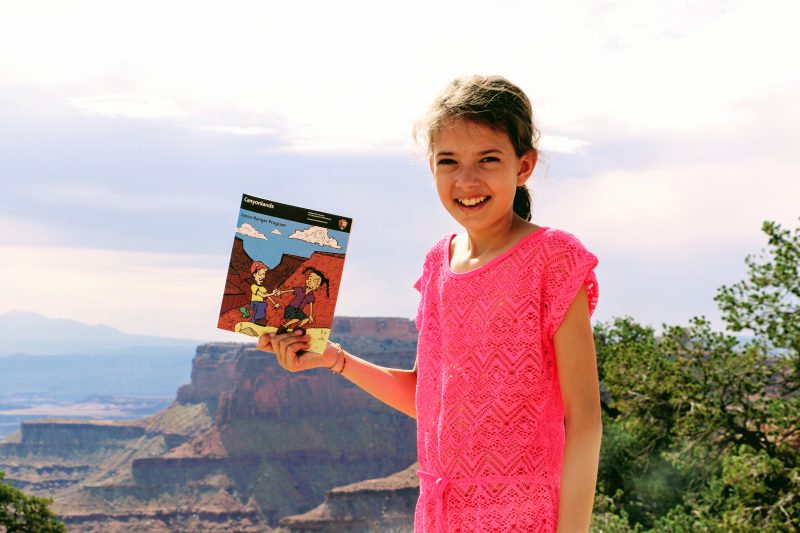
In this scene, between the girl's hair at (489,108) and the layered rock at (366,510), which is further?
the layered rock at (366,510)

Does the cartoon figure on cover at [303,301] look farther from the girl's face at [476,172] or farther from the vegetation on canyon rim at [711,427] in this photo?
the vegetation on canyon rim at [711,427]

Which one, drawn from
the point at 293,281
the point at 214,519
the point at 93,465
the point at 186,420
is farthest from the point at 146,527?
the point at 293,281

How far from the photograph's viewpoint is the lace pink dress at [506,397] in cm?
250

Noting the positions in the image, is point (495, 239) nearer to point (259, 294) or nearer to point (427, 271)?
point (427, 271)

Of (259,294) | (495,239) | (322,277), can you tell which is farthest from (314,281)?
(495,239)

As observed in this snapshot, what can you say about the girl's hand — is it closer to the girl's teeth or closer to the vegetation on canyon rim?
the girl's teeth

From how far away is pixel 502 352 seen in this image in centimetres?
256

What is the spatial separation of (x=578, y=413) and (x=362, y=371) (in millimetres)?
963

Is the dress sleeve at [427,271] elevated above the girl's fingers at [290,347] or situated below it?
above

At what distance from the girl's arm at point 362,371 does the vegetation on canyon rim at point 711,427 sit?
14.6m

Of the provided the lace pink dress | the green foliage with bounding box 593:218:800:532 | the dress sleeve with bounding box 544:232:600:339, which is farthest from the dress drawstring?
the green foliage with bounding box 593:218:800:532

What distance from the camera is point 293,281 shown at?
3109 mm

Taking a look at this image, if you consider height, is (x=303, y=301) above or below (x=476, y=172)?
below

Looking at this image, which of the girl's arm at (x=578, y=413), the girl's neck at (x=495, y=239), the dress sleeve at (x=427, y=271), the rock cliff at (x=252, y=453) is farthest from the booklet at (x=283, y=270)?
the rock cliff at (x=252, y=453)
